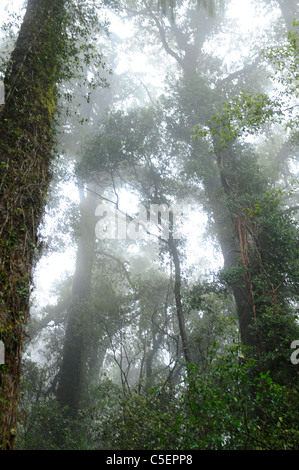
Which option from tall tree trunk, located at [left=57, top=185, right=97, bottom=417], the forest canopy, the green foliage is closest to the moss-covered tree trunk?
the forest canopy

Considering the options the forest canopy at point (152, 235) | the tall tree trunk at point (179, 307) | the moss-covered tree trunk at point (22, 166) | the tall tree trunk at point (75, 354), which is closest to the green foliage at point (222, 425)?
the forest canopy at point (152, 235)

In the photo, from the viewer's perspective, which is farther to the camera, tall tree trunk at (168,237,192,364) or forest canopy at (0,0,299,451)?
tall tree trunk at (168,237,192,364)

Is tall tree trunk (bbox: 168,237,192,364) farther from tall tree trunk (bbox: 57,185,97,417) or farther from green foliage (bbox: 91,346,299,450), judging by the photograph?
tall tree trunk (bbox: 57,185,97,417)

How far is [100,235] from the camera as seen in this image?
65.4ft

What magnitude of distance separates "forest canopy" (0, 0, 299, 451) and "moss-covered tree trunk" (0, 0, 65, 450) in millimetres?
22

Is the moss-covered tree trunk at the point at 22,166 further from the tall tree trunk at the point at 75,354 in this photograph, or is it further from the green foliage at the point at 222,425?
the tall tree trunk at the point at 75,354

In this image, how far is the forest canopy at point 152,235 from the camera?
413 centimetres

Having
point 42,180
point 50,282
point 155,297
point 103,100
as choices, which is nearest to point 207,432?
point 42,180

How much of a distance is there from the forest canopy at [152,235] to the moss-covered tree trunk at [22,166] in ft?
0.07

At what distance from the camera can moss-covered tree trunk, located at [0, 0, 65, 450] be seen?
311cm

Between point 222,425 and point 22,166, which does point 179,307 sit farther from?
point 22,166

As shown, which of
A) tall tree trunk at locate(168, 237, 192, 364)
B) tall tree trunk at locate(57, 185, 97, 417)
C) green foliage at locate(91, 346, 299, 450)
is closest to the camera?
green foliage at locate(91, 346, 299, 450)

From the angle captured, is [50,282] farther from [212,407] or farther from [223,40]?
[212,407]

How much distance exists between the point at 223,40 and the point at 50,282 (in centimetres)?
1848
